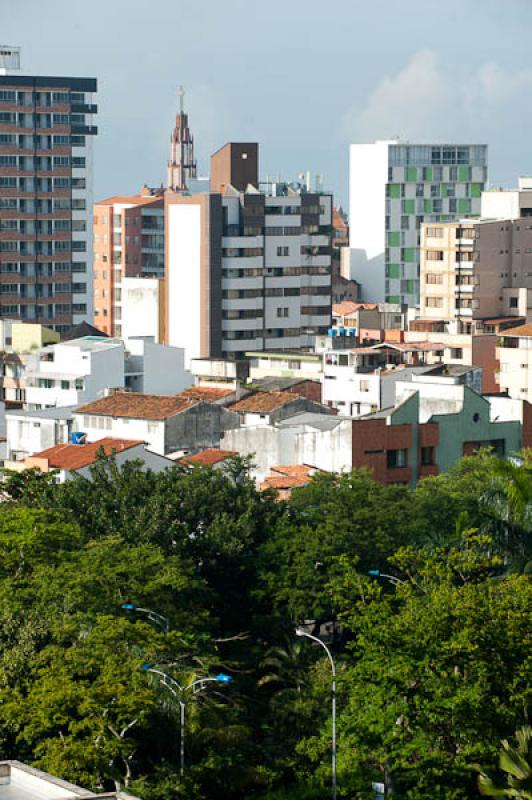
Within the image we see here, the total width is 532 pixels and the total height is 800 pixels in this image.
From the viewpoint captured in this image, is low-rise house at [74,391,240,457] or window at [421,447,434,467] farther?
low-rise house at [74,391,240,457]

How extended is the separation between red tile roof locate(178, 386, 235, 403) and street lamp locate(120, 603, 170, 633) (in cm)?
→ 4340

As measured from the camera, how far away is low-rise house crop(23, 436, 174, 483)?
273 feet

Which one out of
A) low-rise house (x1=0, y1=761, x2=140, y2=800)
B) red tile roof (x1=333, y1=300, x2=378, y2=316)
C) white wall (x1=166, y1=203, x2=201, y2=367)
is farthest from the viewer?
red tile roof (x1=333, y1=300, x2=378, y2=316)

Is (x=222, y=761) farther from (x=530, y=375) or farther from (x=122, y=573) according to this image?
(x=530, y=375)

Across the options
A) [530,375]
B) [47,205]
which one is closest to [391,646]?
[530,375]

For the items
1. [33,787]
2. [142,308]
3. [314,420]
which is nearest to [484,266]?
[142,308]

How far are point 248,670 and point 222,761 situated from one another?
6.90m

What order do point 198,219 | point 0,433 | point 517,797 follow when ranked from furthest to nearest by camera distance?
point 198,219
point 0,433
point 517,797

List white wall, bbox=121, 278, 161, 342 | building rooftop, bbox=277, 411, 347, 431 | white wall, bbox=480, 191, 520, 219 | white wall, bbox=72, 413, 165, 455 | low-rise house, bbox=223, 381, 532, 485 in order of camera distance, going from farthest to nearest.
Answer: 1. white wall, bbox=480, 191, 520, 219
2. white wall, bbox=121, 278, 161, 342
3. white wall, bbox=72, 413, 165, 455
4. building rooftop, bbox=277, 411, 347, 431
5. low-rise house, bbox=223, 381, 532, 485

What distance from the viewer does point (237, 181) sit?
516ft

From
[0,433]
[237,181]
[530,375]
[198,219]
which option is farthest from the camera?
[237,181]

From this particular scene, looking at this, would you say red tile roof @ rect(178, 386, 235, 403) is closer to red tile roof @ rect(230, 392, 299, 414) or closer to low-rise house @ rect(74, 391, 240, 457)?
red tile roof @ rect(230, 392, 299, 414)

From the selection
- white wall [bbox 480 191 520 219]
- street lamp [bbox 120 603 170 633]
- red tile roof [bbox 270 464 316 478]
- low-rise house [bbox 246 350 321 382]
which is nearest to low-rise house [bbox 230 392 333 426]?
red tile roof [bbox 270 464 316 478]

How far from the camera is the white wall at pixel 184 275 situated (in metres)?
147
